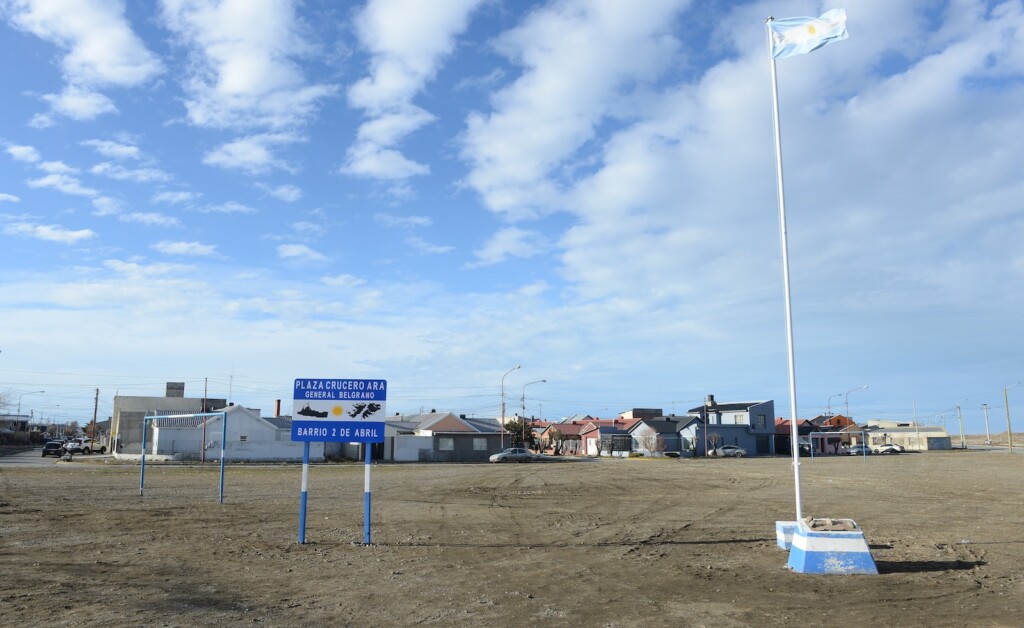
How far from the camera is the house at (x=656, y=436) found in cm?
8769

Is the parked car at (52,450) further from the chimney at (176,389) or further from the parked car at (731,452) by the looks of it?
the parked car at (731,452)

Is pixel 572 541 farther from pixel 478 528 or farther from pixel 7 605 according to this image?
pixel 7 605

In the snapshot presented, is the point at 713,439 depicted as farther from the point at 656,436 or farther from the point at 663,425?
the point at 656,436

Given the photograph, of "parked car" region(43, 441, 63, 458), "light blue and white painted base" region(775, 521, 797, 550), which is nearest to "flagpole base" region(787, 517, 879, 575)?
"light blue and white painted base" region(775, 521, 797, 550)

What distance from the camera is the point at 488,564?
1204cm

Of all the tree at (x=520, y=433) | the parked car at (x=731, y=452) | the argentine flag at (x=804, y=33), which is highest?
the argentine flag at (x=804, y=33)

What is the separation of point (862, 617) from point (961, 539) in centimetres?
768

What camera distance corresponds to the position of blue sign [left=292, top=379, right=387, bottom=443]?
14.6 m

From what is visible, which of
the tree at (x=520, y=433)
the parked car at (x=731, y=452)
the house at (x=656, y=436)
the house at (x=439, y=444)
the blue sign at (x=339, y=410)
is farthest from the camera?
the house at (x=656, y=436)

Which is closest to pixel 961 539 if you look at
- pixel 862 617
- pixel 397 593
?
pixel 862 617

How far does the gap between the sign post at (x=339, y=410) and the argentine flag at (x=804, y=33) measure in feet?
33.7

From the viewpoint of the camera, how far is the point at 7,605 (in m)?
8.73

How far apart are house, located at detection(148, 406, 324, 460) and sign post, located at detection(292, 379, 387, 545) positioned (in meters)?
48.5

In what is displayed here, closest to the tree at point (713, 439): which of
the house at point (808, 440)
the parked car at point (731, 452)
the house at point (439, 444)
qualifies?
the parked car at point (731, 452)
